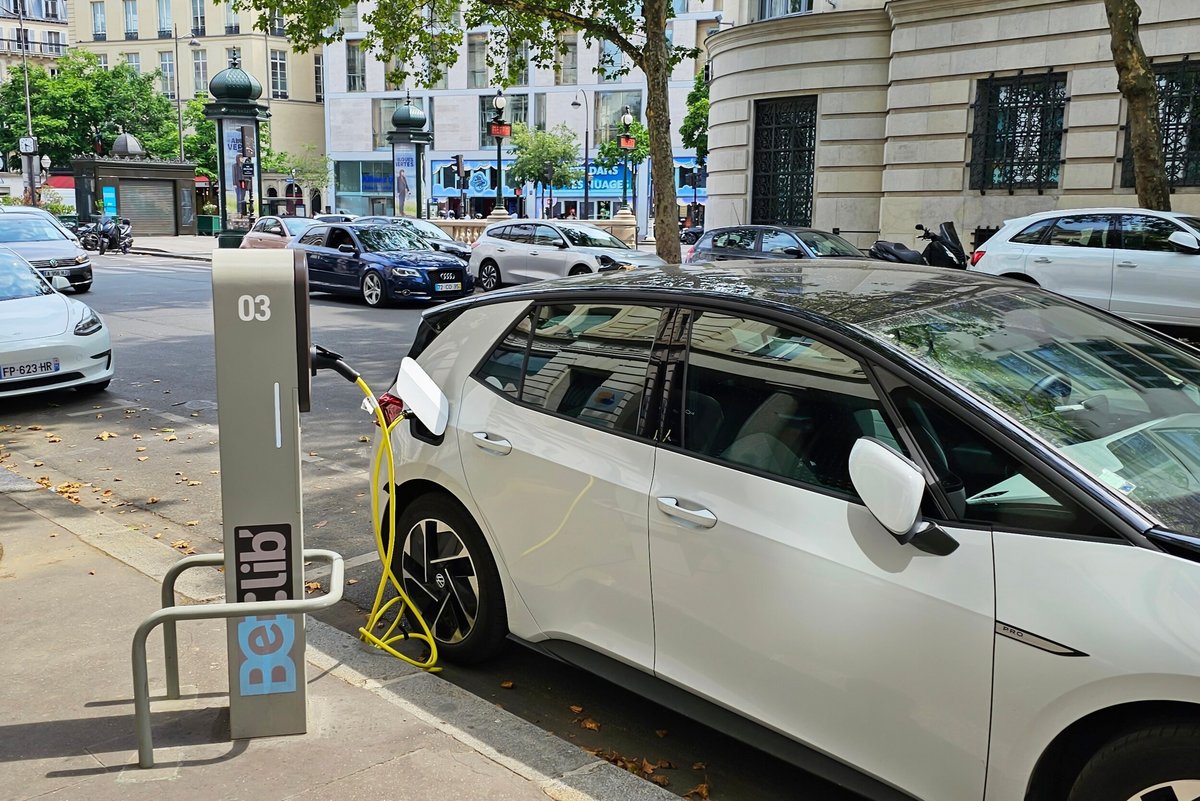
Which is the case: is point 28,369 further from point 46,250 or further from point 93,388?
point 46,250

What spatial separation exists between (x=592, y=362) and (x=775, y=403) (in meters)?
0.81

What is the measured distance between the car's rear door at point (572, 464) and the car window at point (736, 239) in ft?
48.6

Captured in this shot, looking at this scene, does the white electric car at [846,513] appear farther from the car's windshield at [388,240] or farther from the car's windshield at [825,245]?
the car's windshield at [388,240]

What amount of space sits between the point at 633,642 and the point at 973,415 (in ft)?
4.48

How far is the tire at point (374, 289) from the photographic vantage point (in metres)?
19.3

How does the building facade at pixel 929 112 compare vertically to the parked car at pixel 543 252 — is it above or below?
above

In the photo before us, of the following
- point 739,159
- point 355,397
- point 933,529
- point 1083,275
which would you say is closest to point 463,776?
point 933,529

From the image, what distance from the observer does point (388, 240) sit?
2073 centimetres

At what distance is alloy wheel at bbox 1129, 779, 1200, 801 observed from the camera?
2.38m

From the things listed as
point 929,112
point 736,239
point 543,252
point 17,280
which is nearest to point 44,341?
point 17,280

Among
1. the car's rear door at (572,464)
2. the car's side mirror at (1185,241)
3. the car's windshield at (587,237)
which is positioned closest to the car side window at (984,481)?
the car's rear door at (572,464)

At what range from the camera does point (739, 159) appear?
26125mm

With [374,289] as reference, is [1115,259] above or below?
above

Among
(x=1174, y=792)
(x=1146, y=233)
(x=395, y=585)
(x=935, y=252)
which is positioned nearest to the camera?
(x=1174, y=792)
